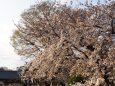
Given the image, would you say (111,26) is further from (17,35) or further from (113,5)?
(17,35)

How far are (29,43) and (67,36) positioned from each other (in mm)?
24560

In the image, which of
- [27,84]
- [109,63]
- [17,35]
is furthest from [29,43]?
[109,63]

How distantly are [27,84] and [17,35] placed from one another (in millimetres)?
10490

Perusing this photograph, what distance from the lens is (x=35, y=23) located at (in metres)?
44.8

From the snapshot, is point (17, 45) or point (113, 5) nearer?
point (113, 5)

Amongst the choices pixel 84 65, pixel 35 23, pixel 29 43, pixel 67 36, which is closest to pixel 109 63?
pixel 84 65

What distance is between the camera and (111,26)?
2330 centimetres

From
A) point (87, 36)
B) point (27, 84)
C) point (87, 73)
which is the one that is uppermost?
point (87, 36)

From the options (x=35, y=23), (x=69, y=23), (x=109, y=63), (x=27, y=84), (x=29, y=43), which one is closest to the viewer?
(x=109, y=63)

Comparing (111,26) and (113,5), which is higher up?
(113,5)

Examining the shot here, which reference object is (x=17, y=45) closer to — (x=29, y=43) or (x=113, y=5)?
(x=29, y=43)

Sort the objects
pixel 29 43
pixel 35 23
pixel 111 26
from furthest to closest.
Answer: pixel 29 43
pixel 35 23
pixel 111 26

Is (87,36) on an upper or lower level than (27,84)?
upper

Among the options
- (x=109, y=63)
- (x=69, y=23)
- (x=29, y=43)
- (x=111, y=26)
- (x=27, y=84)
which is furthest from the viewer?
(x=27, y=84)
